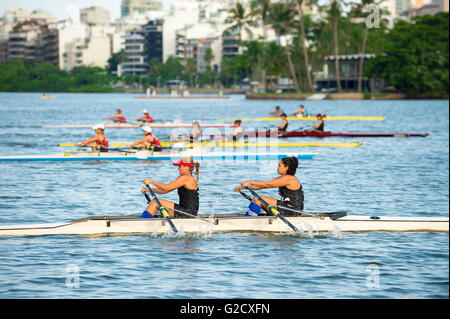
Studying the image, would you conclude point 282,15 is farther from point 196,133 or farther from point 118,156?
point 118,156

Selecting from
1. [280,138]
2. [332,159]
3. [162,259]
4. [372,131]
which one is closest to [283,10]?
[372,131]

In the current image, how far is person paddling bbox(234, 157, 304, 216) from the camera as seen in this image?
17.2 meters

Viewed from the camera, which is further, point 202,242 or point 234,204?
point 234,204

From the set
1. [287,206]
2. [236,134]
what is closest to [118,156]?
[236,134]

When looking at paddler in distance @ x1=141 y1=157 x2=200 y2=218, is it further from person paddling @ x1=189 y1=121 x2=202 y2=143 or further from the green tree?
the green tree

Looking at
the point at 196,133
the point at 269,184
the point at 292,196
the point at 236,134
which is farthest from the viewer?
the point at 236,134

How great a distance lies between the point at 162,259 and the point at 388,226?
5.81 metres

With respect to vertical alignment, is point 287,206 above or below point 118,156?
above

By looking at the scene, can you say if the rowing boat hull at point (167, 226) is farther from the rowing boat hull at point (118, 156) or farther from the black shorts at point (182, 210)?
the rowing boat hull at point (118, 156)

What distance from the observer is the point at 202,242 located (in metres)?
17.2

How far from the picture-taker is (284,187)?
1747cm
